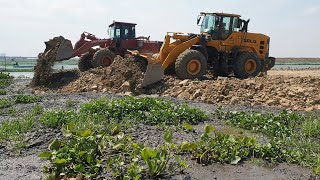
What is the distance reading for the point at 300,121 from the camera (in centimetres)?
819

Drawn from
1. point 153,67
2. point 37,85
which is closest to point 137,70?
point 153,67

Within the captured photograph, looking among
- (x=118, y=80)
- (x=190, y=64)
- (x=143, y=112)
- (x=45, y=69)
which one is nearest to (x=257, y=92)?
(x=190, y=64)

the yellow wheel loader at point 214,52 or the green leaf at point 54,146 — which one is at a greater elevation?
the yellow wheel loader at point 214,52

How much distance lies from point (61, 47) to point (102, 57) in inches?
86.0

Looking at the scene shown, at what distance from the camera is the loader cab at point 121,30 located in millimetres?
21328

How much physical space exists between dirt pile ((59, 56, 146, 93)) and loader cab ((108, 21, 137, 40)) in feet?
19.6

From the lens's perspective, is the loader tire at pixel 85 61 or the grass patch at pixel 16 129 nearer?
the grass patch at pixel 16 129

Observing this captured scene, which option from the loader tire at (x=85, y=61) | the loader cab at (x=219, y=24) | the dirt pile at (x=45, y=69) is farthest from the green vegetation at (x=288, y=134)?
the loader tire at (x=85, y=61)

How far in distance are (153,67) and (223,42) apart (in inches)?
149

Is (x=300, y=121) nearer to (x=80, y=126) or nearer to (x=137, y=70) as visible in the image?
(x=80, y=126)

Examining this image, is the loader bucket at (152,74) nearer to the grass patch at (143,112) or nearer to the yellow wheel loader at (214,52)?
the yellow wheel loader at (214,52)

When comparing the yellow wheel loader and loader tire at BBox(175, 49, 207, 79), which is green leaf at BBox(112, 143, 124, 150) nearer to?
the yellow wheel loader

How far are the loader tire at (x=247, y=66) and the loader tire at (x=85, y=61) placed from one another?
7.90 m

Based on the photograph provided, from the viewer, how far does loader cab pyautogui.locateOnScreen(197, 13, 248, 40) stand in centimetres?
1547
